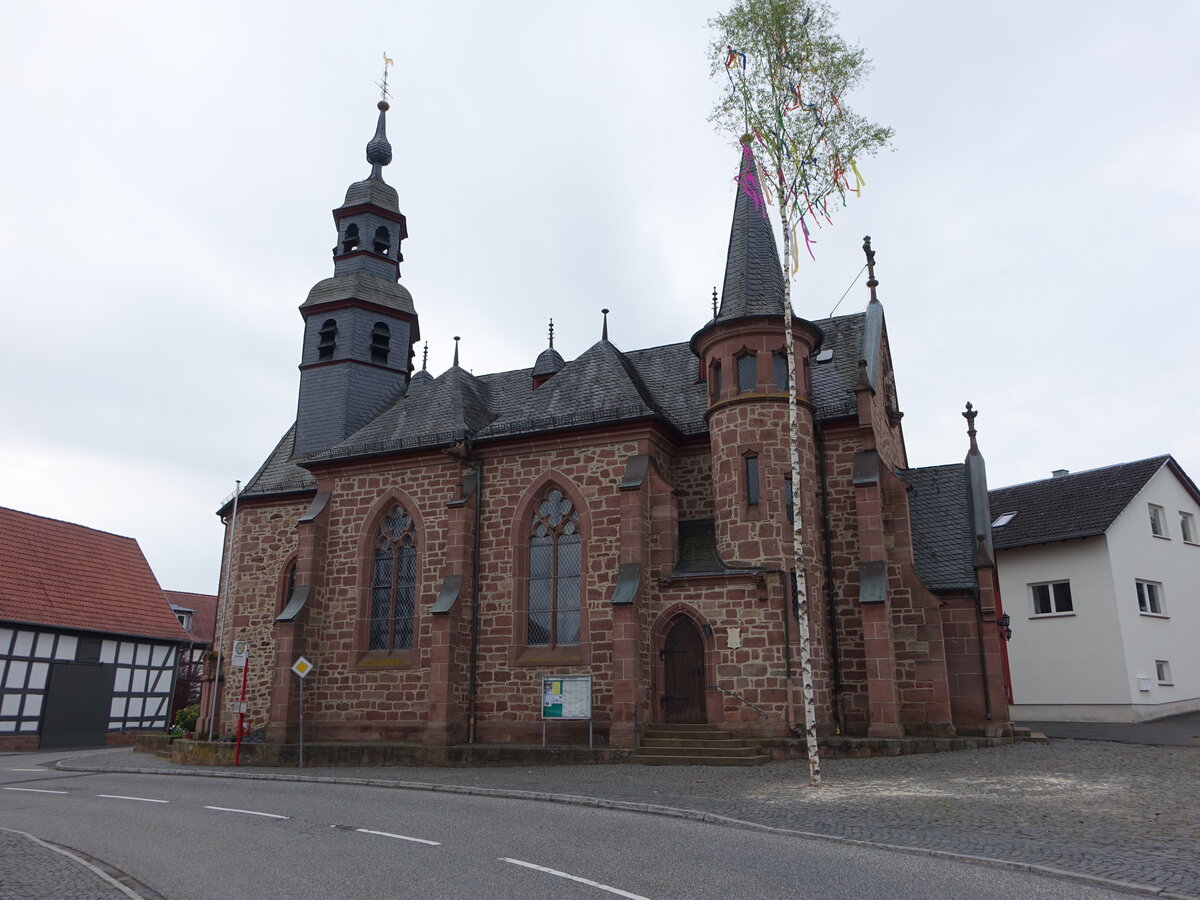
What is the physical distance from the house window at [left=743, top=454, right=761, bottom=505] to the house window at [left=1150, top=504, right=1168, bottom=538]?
1736 centimetres

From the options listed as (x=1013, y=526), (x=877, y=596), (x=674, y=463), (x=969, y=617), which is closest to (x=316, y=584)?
(x=674, y=463)

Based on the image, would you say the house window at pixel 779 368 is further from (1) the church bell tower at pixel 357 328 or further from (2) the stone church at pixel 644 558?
(1) the church bell tower at pixel 357 328

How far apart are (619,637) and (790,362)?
661 cm

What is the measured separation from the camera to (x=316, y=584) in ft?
71.6

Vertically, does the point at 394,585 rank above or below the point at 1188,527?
below

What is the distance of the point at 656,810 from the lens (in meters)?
10.9

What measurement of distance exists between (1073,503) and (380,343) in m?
22.0

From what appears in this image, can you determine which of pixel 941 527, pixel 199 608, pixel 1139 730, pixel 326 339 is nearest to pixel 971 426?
pixel 941 527

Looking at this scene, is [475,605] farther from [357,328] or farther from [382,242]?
[382,242]

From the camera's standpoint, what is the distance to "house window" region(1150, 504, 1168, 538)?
28.5 metres

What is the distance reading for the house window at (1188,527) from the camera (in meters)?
29.8

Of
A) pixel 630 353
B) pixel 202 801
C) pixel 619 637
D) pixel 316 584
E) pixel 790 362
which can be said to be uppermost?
pixel 630 353

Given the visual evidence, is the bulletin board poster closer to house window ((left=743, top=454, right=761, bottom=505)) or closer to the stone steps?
the stone steps

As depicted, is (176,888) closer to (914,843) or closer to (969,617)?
(914,843)
